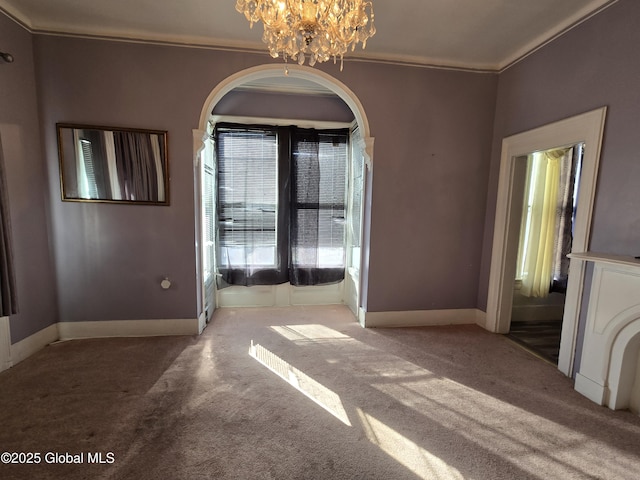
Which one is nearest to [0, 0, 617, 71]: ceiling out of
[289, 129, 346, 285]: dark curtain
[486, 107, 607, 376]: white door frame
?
[486, 107, 607, 376]: white door frame

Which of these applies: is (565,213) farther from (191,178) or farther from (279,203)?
(191,178)

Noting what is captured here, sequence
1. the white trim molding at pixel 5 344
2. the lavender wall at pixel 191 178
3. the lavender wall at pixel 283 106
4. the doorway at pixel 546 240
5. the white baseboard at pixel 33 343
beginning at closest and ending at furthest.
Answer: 1. the white trim molding at pixel 5 344
2. the white baseboard at pixel 33 343
3. the lavender wall at pixel 191 178
4. the doorway at pixel 546 240
5. the lavender wall at pixel 283 106

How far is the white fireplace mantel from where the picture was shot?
181 cm

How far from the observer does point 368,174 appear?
3.11 metres

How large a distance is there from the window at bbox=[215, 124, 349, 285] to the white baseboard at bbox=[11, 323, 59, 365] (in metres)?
1.62

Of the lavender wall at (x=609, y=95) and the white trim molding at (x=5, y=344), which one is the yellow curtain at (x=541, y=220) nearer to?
the lavender wall at (x=609, y=95)

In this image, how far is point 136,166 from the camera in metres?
2.67

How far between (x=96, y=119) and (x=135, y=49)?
0.68 metres

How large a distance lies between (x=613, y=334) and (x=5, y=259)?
399 centimetres

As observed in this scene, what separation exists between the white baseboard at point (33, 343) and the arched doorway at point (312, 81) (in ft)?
4.07

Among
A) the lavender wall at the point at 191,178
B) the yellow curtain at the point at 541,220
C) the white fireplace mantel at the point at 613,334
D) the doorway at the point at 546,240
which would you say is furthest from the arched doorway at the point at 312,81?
the yellow curtain at the point at 541,220

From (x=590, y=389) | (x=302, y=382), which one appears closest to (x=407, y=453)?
(x=302, y=382)

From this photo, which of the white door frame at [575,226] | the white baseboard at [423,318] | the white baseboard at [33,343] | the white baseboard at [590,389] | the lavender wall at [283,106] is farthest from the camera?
the lavender wall at [283,106]

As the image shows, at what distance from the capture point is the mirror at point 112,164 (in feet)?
8.48
